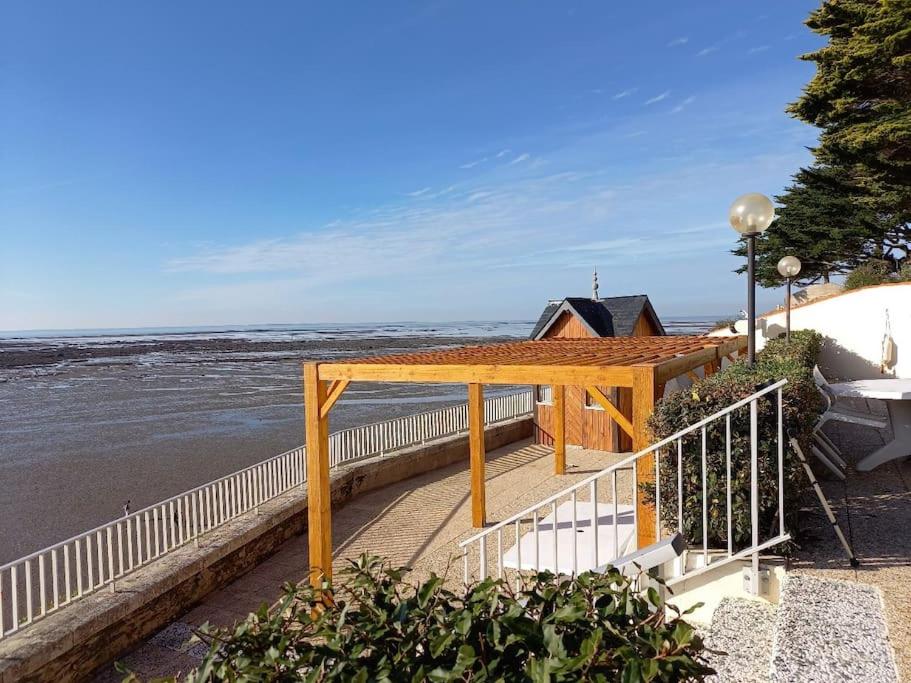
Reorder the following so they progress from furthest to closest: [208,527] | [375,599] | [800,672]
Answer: [208,527] < [800,672] < [375,599]

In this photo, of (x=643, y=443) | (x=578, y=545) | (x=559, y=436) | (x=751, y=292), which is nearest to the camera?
(x=643, y=443)

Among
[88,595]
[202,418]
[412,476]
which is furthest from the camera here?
[202,418]

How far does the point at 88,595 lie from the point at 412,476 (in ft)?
21.2

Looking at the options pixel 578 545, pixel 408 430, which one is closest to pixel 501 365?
pixel 578 545

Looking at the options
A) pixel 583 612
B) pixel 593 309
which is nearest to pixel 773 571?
pixel 583 612

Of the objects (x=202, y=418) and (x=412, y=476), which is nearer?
(x=412, y=476)

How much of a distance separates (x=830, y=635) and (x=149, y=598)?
6.46m

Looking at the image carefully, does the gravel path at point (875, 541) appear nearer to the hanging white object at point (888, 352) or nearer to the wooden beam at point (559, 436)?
the hanging white object at point (888, 352)

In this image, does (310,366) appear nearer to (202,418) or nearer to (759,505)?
(759,505)

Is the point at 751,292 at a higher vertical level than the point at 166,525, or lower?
higher

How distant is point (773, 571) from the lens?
11.6ft

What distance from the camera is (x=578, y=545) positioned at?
5.68 metres

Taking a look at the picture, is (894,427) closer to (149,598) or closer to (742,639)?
(742,639)

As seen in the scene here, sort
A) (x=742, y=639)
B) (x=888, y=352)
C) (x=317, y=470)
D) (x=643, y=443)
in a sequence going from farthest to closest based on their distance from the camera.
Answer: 1. (x=888, y=352)
2. (x=317, y=470)
3. (x=643, y=443)
4. (x=742, y=639)
